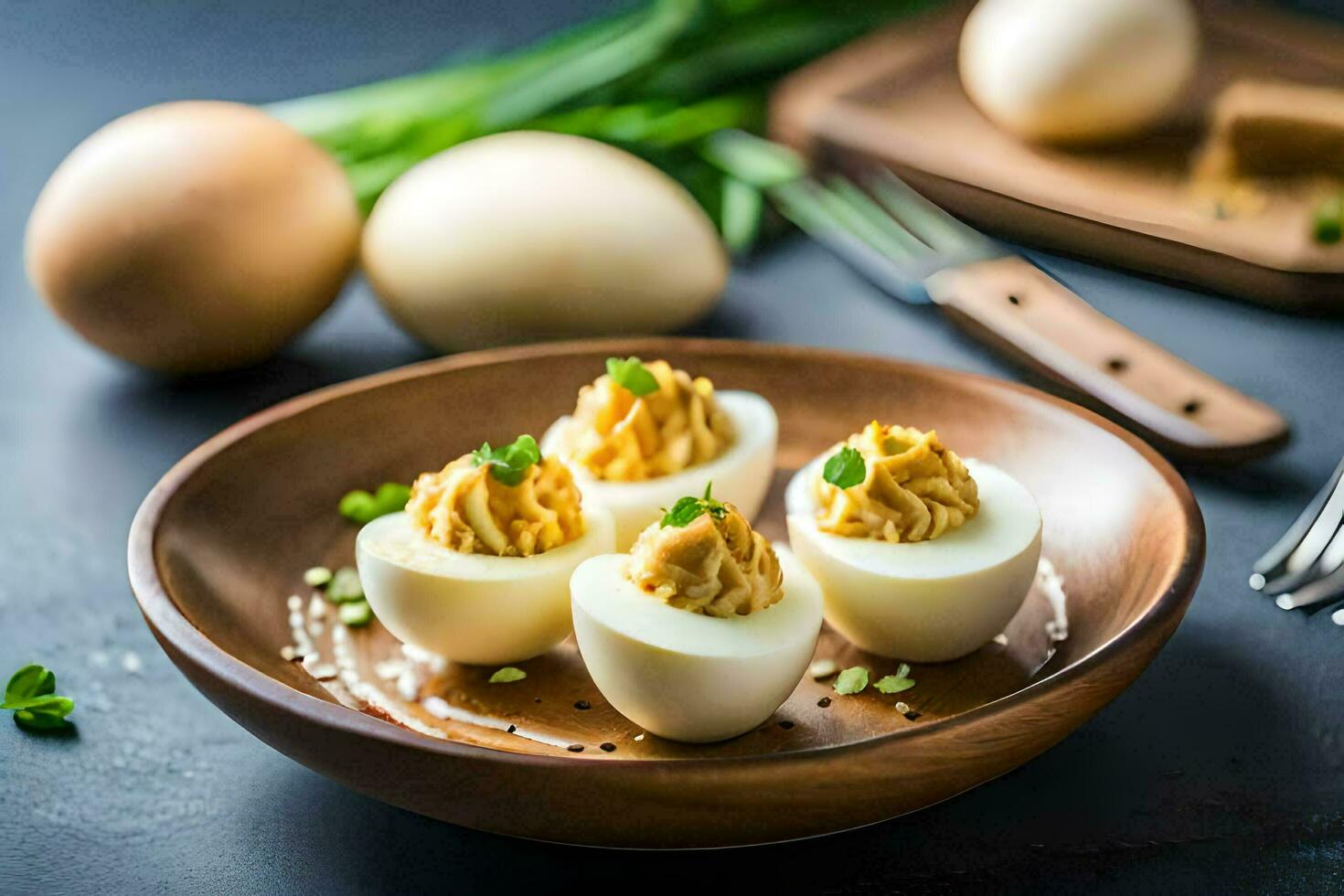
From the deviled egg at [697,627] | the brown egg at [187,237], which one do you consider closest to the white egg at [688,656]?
the deviled egg at [697,627]

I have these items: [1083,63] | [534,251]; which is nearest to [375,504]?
[534,251]

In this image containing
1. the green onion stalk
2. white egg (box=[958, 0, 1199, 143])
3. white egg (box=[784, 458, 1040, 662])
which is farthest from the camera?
the green onion stalk

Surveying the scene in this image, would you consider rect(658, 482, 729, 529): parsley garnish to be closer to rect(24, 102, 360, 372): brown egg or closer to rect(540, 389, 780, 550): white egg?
rect(540, 389, 780, 550): white egg

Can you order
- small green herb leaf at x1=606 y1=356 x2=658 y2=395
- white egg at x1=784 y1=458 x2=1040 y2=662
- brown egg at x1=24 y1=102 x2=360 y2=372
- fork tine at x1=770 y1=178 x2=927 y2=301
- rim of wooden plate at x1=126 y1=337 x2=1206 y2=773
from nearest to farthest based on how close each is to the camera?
rim of wooden plate at x1=126 y1=337 x2=1206 y2=773, white egg at x1=784 y1=458 x2=1040 y2=662, small green herb leaf at x1=606 y1=356 x2=658 y2=395, brown egg at x1=24 y1=102 x2=360 y2=372, fork tine at x1=770 y1=178 x2=927 y2=301

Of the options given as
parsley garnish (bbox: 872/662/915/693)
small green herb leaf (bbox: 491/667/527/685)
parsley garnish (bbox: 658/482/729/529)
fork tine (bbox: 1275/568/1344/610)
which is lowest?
fork tine (bbox: 1275/568/1344/610)

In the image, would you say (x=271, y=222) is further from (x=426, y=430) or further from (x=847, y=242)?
(x=847, y=242)

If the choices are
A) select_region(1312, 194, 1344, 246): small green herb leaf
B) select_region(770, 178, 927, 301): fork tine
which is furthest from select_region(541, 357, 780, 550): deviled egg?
select_region(1312, 194, 1344, 246): small green herb leaf

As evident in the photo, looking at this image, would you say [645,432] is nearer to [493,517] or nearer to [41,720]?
[493,517]
